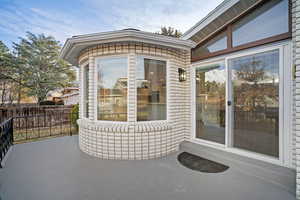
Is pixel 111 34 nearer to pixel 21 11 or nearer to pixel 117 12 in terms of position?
pixel 117 12

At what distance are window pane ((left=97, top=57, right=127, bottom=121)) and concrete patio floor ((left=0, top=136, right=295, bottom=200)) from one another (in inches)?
41.4

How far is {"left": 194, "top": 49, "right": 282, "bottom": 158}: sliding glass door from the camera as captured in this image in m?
2.55

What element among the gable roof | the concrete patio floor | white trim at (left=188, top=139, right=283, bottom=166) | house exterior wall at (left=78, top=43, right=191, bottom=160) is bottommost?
the concrete patio floor

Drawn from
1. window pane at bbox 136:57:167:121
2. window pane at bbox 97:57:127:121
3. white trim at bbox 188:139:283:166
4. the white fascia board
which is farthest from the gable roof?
white trim at bbox 188:139:283:166

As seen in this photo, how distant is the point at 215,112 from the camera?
344 centimetres

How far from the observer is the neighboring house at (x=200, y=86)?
2.48 metres

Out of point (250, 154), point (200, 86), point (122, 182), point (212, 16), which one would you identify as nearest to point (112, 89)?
point (122, 182)

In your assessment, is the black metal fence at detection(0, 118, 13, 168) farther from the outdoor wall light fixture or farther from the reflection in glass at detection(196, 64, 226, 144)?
the reflection in glass at detection(196, 64, 226, 144)

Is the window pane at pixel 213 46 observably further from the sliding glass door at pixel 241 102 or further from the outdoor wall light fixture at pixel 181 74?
the outdoor wall light fixture at pixel 181 74

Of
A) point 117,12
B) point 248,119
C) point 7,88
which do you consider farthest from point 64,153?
point 7,88

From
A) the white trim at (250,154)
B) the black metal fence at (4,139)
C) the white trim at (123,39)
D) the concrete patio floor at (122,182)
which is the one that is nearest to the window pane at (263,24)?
the white trim at (123,39)

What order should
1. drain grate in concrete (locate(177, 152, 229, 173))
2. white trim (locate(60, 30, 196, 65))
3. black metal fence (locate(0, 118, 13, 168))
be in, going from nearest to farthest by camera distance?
drain grate in concrete (locate(177, 152, 229, 173)) → white trim (locate(60, 30, 196, 65)) → black metal fence (locate(0, 118, 13, 168))

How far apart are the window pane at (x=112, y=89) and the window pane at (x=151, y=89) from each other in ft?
1.12

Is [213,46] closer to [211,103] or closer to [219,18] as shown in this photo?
[219,18]
